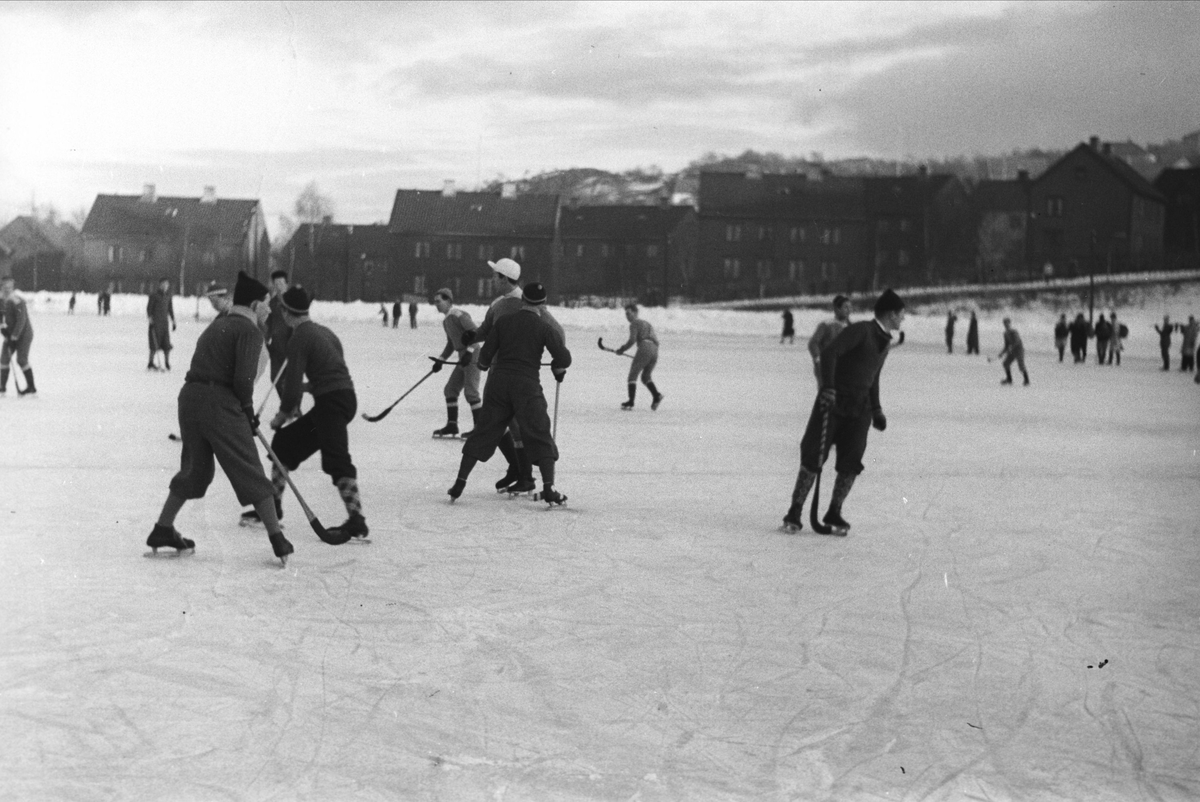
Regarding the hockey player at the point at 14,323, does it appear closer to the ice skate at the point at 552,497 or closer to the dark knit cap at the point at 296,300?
the ice skate at the point at 552,497

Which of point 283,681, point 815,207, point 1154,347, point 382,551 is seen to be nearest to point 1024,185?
point 1154,347

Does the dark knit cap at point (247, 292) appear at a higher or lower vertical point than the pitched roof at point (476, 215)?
lower

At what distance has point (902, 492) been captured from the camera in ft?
35.9

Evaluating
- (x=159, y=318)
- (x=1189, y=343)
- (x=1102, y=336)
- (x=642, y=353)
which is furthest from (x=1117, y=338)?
(x=159, y=318)

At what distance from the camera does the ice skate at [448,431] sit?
46.0 feet

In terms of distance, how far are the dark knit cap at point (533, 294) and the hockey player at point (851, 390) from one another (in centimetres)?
200

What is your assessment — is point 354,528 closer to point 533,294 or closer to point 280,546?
point 280,546

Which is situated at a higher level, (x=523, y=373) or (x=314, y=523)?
(x=523, y=373)

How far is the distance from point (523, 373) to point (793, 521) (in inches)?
79.8

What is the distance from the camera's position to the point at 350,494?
26.9 ft

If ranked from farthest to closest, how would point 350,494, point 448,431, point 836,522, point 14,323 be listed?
1. point 14,323
2. point 448,431
3. point 836,522
4. point 350,494

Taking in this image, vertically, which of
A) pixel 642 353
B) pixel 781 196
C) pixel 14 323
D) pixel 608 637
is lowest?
pixel 608 637

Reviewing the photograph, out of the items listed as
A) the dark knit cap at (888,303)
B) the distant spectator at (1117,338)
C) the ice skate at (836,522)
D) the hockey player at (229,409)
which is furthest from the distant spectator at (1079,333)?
the hockey player at (229,409)

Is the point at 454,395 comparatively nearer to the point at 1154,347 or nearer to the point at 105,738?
the point at 105,738
